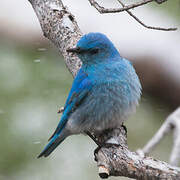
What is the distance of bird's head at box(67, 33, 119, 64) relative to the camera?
13.6 ft

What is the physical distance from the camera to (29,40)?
7664 mm

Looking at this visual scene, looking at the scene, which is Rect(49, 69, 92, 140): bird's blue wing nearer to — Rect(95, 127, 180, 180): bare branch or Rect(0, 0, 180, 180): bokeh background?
Rect(95, 127, 180, 180): bare branch

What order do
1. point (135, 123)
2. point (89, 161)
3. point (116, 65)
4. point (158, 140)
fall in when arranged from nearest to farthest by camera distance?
point (116, 65) < point (158, 140) < point (89, 161) < point (135, 123)

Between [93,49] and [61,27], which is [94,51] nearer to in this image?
[93,49]

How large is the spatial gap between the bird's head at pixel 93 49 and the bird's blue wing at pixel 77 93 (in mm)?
136

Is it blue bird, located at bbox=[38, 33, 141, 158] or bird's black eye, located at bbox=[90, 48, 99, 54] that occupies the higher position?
bird's black eye, located at bbox=[90, 48, 99, 54]

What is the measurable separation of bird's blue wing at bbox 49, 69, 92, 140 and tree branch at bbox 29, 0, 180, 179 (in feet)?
0.77

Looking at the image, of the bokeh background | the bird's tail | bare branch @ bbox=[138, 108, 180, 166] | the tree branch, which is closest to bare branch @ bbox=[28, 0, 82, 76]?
the tree branch

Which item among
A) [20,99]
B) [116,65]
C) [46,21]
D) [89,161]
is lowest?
[89,161]

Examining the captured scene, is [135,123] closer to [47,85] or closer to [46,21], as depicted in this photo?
[47,85]

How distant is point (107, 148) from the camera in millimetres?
3875

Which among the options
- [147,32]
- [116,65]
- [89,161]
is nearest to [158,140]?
[116,65]

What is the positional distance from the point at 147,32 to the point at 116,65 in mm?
3015

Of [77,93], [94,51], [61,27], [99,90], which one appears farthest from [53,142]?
[61,27]
